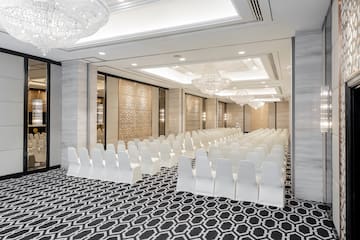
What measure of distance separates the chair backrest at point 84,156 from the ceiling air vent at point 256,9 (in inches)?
220

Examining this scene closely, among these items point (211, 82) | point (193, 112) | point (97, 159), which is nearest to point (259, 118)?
point (193, 112)

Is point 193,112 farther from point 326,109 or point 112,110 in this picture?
point 326,109

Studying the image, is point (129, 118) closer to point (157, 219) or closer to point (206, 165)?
point (206, 165)

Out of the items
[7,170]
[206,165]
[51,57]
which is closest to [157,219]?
[206,165]

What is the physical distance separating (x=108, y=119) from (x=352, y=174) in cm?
928

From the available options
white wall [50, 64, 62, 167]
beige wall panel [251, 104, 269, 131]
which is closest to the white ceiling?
white wall [50, 64, 62, 167]

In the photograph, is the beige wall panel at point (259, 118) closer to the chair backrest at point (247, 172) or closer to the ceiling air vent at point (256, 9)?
the chair backrest at point (247, 172)

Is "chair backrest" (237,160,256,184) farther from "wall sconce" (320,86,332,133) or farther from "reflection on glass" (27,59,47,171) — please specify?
"reflection on glass" (27,59,47,171)

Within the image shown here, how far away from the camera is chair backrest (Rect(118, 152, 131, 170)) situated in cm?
611

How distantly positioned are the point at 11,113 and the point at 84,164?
8.73ft

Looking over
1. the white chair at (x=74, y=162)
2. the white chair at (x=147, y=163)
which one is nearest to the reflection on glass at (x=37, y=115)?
the white chair at (x=74, y=162)

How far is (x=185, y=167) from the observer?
534 centimetres

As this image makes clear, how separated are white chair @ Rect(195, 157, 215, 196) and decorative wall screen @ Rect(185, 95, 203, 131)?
44.0 feet

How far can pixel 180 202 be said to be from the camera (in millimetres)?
4738
